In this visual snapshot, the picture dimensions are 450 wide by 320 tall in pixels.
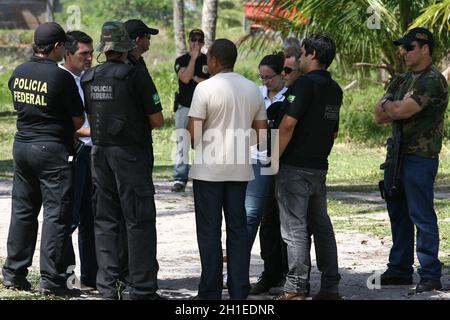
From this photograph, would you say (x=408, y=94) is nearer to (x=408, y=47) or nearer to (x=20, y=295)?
(x=408, y=47)

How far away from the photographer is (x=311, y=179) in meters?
6.62

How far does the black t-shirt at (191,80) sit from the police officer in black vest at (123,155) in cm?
470

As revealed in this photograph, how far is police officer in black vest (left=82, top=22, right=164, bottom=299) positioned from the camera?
255 inches

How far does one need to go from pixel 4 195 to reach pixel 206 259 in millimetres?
6049

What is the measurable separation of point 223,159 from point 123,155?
644mm

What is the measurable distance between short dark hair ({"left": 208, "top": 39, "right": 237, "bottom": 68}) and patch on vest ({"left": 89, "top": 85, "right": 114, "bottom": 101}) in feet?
2.33

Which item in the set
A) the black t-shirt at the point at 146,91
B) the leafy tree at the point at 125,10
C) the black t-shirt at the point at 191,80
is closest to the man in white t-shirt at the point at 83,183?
the black t-shirt at the point at 146,91

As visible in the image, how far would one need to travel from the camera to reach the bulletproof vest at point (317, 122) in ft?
21.4

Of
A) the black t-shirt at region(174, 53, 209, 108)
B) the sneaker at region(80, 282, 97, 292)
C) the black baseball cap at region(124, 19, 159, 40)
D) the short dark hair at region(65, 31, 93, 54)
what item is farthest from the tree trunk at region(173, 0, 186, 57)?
the sneaker at region(80, 282, 97, 292)

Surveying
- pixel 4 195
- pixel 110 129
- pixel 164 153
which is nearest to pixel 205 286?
pixel 110 129

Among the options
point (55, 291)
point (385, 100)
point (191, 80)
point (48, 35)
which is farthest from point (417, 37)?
point (191, 80)

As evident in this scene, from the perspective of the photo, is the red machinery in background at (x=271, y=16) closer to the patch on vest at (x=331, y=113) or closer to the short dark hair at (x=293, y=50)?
the short dark hair at (x=293, y=50)

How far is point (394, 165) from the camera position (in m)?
7.11
